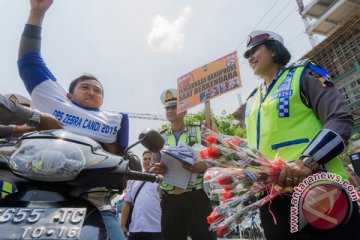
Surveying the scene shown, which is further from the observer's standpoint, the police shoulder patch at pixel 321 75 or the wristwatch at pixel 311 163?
the police shoulder patch at pixel 321 75

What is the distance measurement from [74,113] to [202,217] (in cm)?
171

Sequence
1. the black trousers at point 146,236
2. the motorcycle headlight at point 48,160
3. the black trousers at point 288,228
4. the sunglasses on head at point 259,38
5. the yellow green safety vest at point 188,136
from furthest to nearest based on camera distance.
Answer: the black trousers at point 146,236 → the yellow green safety vest at point 188,136 → the sunglasses on head at point 259,38 → the black trousers at point 288,228 → the motorcycle headlight at point 48,160

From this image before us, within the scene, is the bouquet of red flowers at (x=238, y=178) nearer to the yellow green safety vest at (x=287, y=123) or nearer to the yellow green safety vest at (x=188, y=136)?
the yellow green safety vest at (x=287, y=123)

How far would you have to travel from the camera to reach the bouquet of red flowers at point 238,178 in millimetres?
1548

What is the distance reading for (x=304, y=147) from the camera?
1.66 m

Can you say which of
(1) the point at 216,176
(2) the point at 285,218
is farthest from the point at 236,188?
(2) the point at 285,218

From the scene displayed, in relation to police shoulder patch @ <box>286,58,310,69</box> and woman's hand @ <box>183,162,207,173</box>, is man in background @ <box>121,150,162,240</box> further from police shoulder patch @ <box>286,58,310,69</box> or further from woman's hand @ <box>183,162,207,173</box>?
police shoulder patch @ <box>286,58,310,69</box>

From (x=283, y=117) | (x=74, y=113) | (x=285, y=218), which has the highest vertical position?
(x=74, y=113)

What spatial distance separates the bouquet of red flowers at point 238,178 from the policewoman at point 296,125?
0.27 feet

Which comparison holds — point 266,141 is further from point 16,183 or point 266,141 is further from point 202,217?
point 202,217

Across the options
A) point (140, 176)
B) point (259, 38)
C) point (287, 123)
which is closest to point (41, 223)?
point (140, 176)

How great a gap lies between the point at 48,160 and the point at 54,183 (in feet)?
0.28

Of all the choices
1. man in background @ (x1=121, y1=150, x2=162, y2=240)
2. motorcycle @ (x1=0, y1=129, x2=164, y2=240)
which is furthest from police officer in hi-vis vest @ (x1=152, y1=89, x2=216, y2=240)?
motorcycle @ (x1=0, y1=129, x2=164, y2=240)

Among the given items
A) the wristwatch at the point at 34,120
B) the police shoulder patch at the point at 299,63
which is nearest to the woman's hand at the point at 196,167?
the police shoulder patch at the point at 299,63
